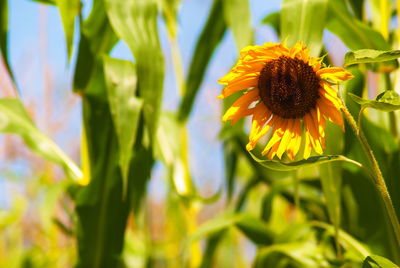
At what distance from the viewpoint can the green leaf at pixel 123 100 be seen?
69 centimetres

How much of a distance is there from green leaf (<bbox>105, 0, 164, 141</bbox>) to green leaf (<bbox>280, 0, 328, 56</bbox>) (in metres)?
0.19

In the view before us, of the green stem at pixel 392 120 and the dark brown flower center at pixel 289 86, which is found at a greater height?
the dark brown flower center at pixel 289 86

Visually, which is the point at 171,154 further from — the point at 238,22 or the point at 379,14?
the point at 379,14

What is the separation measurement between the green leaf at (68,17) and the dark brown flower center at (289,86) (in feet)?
1.12

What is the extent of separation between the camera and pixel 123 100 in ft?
2.36

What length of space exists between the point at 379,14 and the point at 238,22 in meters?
0.20

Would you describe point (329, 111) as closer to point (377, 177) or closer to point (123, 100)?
point (377, 177)

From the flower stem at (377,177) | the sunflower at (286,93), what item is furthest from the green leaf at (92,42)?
the flower stem at (377,177)

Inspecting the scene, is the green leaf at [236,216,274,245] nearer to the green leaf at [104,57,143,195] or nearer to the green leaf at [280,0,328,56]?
the green leaf at [104,57,143,195]

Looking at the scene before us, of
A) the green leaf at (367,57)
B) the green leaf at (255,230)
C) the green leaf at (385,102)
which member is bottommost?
the green leaf at (255,230)

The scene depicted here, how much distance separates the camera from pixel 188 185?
0.94m

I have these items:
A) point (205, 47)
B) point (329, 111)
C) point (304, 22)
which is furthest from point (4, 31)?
point (329, 111)

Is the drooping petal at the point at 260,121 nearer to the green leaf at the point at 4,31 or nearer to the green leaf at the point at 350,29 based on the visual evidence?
the green leaf at the point at 350,29

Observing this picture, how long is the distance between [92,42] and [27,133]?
8.3 inches
